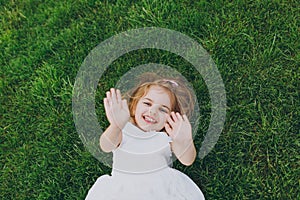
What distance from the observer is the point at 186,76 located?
2008mm

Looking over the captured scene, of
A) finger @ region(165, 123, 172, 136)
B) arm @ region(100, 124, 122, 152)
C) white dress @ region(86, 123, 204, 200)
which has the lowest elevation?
white dress @ region(86, 123, 204, 200)

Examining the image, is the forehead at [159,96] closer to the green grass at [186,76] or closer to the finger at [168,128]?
the finger at [168,128]

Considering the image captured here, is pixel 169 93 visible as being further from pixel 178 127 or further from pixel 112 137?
pixel 112 137

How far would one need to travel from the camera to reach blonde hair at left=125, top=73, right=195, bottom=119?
1770 millimetres

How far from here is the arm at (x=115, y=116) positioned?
174 cm

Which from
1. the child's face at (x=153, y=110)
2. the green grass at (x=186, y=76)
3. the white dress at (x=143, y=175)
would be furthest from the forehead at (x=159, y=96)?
the green grass at (x=186, y=76)

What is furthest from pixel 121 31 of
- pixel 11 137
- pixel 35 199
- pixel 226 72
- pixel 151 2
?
pixel 35 199

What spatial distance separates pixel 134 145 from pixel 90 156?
283mm

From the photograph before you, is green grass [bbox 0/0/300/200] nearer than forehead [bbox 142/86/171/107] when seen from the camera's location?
No

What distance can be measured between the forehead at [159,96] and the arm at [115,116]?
84 millimetres

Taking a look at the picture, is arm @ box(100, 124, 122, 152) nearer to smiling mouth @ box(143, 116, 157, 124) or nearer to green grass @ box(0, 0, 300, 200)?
smiling mouth @ box(143, 116, 157, 124)

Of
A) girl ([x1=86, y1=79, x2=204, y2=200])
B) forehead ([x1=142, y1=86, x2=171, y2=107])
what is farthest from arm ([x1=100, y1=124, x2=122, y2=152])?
forehead ([x1=142, y1=86, x2=171, y2=107])

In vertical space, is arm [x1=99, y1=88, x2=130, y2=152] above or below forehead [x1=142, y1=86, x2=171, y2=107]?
below

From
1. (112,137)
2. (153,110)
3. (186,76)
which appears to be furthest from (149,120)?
(186,76)
